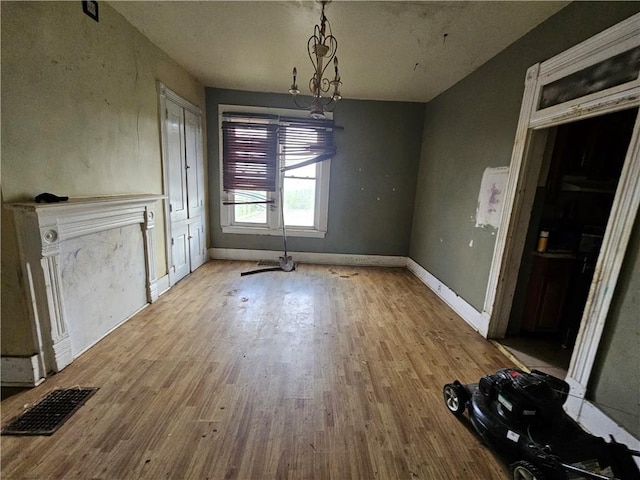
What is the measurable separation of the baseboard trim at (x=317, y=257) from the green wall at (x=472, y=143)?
1.79 ft

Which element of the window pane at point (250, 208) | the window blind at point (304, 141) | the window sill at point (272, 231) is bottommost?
the window sill at point (272, 231)

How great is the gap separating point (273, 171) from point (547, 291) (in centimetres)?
393

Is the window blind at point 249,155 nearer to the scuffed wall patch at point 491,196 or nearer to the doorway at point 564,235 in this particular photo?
the scuffed wall patch at point 491,196

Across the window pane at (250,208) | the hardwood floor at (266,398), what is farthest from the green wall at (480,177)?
the window pane at (250,208)

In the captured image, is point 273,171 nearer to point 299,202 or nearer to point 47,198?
point 299,202

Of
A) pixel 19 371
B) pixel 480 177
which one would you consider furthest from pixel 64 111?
pixel 480 177

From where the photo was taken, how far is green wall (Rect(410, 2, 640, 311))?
208 cm

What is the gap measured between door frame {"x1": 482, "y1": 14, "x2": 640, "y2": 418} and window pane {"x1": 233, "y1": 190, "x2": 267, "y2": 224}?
354 centimetres

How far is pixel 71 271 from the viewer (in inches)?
82.0

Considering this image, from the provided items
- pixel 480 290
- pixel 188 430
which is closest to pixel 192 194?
pixel 188 430

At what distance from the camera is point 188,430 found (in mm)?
1599

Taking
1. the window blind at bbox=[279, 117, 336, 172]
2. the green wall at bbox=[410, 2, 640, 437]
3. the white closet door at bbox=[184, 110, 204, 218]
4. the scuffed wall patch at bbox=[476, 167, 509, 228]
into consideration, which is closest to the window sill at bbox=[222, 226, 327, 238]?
the white closet door at bbox=[184, 110, 204, 218]

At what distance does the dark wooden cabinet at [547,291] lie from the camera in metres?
2.60

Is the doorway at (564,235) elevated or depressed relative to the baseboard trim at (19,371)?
elevated
